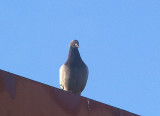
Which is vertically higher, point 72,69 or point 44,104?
point 72,69

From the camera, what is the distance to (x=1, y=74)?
123 inches

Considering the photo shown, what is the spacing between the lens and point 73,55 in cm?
1155

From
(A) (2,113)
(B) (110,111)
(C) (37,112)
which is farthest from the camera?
(B) (110,111)

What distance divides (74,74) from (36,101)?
24.9ft

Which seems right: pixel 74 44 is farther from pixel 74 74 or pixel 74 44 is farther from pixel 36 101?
pixel 36 101

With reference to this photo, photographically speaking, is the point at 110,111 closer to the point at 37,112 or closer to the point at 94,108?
the point at 94,108

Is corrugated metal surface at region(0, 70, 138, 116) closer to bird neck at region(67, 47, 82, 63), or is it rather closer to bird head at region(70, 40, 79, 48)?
bird neck at region(67, 47, 82, 63)

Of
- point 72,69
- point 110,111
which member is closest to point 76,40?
point 72,69

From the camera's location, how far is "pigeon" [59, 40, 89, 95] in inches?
426

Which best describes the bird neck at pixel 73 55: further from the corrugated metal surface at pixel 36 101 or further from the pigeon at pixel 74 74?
the corrugated metal surface at pixel 36 101

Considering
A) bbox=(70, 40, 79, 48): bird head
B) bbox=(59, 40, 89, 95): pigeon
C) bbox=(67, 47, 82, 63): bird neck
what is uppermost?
bbox=(70, 40, 79, 48): bird head

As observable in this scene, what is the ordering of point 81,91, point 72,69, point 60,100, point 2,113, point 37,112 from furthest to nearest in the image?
1. point 81,91
2. point 72,69
3. point 60,100
4. point 37,112
5. point 2,113

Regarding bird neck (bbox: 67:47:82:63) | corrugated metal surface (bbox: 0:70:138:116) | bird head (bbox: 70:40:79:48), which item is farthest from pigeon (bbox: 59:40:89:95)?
corrugated metal surface (bbox: 0:70:138:116)

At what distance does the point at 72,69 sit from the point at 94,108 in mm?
7183
